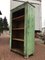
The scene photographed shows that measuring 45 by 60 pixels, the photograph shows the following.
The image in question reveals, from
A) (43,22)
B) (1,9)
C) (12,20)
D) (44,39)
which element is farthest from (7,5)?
(12,20)

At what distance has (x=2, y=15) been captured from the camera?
9977 millimetres

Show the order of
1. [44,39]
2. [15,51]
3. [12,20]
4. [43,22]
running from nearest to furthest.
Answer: [15,51]
[12,20]
[44,39]
[43,22]

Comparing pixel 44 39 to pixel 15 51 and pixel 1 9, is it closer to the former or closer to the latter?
pixel 15 51

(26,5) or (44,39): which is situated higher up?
(26,5)

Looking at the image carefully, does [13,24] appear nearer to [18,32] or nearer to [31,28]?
[18,32]

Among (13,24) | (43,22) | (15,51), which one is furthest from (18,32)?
(43,22)

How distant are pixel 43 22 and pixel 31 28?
20.1 ft

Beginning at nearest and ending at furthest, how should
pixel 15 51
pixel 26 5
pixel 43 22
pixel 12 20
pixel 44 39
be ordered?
pixel 26 5 < pixel 15 51 < pixel 12 20 < pixel 44 39 < pixel 43 22

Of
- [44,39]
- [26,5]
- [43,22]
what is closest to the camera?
[26,5]

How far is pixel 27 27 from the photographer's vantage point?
10.9 ft

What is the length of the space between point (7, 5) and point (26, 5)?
6.84 m

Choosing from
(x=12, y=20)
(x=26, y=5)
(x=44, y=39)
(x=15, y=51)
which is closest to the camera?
(x=26, y=5)

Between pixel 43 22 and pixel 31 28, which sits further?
pixel 43 22

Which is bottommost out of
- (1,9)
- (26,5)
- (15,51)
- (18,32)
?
(15,51)
